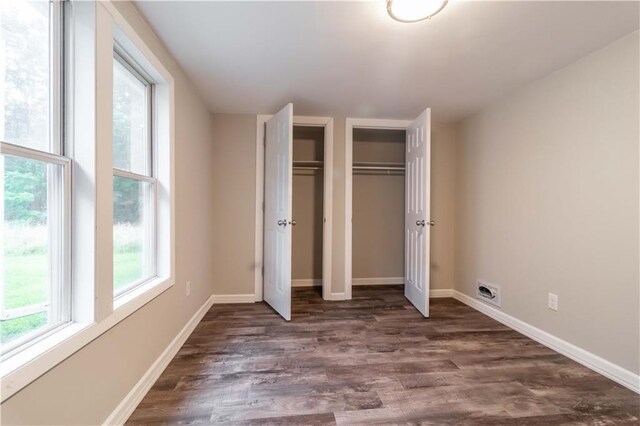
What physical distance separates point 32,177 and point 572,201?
2.96 m

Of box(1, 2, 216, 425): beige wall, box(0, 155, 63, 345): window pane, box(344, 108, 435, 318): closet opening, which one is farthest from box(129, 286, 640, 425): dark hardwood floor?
box(344, 108, 435, 318): closet opening

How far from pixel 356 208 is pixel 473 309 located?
1785 millimetres

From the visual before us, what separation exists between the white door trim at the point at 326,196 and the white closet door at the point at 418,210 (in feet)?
2.91

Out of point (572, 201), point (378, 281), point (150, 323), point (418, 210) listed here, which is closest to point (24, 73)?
point (150, 323)

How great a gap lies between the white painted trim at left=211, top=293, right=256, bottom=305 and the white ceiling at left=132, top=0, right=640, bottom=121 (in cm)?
205

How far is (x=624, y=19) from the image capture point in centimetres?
147

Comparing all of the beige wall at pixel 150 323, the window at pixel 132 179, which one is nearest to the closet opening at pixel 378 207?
the beige wall at pixel 150 323

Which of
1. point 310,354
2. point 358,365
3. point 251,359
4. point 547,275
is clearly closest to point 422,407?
point 358,365

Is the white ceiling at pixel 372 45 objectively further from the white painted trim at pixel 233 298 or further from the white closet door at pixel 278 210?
the white painted trim at pixel 233 298

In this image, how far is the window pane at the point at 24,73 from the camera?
2.90ft

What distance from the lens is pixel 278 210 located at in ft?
8.71

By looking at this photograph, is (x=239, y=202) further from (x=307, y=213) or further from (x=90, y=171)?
(x=90, y=171)

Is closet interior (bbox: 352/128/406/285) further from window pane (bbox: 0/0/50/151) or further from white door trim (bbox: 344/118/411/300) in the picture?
window pane (bbox: 0/0/50/151)

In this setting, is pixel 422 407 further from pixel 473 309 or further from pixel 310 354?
pixel 473 309
